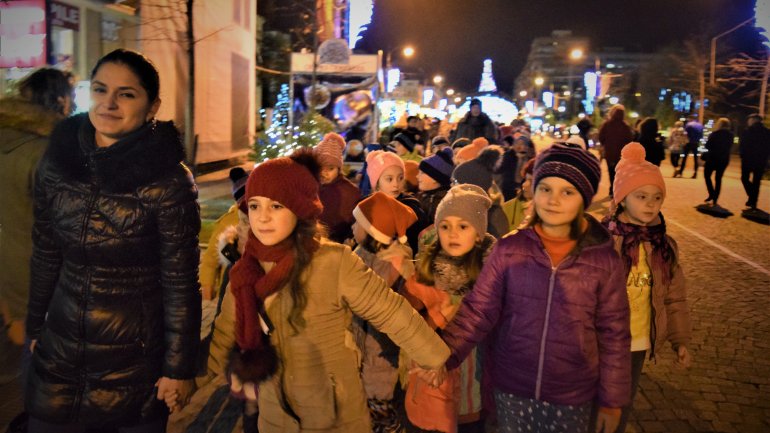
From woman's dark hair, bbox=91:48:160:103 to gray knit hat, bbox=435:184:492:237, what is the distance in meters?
1.84

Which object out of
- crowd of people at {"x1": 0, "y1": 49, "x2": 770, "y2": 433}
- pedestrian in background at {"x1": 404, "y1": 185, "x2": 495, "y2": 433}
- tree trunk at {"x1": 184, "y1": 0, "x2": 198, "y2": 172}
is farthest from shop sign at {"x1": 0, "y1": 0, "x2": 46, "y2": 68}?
pedestrian in background at {"x1": 404, "y1": 185, "x2": 495, "y2": 433}

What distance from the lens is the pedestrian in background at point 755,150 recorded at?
47.0ft

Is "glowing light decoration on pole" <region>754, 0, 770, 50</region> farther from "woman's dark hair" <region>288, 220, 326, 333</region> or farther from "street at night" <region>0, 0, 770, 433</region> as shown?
"woman's dark hair" <region>288, 220, 326, 333</region>

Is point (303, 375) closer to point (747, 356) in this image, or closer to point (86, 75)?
point (747, 356)

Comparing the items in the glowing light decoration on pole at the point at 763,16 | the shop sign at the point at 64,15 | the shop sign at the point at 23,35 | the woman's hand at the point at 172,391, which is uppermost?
the glowing light decoration on pole at the point at 763,16

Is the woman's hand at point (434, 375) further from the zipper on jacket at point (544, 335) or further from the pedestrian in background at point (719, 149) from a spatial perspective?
the pedestrian in background at point (719, 149)

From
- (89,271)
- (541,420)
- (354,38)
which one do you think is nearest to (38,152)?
(89,271)

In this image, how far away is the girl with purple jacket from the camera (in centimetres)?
277

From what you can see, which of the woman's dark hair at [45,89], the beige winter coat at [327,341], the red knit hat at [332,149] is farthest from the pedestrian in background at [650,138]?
the beige winter coat at [327,341]

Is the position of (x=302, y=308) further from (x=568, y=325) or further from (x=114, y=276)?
(x=568, y=325)

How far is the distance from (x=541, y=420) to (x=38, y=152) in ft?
11.0

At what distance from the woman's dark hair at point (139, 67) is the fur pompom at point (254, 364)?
1.17 metres

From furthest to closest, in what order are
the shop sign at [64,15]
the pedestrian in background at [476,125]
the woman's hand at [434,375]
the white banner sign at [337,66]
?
the white banner sign at [337,66] → the pedestrian in background at [476,125] → the shop sign at [64,15] → the woman's hand at [434,375]

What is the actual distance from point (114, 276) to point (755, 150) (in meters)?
15.4
